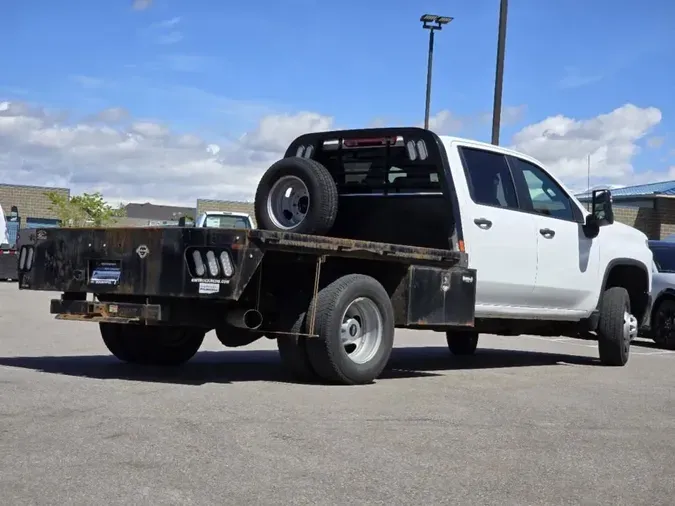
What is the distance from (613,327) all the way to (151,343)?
5.20 m

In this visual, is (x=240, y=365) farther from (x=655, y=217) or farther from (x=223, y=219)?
(x=655, y=217)

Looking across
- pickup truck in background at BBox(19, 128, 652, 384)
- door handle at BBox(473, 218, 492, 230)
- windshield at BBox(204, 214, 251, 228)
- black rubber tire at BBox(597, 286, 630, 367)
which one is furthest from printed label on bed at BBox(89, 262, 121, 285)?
windshield at BBox(204, 214, 251, 228)

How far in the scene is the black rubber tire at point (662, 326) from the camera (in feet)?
54.1

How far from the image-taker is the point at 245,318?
8453mm

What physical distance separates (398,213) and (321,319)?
2.25m

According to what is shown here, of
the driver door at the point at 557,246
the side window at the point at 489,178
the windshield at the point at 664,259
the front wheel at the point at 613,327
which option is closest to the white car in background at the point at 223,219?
the windshield at the point at 664,259

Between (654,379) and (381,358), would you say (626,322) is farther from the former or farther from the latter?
(381,358)

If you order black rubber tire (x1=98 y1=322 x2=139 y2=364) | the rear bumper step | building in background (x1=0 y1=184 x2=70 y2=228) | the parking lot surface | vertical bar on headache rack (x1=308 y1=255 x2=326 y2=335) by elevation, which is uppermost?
building in background (x1=0 y1=184 x2=70 y2=228)

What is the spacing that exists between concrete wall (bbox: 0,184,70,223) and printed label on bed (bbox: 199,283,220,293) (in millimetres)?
49506

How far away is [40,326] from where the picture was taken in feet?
50.5

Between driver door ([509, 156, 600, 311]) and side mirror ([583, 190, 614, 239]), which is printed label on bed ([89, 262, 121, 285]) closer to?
driver door ([509, 156, 600, 311])

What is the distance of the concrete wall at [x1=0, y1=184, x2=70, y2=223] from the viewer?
2197 inches

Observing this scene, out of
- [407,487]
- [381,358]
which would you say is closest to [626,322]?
[381,358]

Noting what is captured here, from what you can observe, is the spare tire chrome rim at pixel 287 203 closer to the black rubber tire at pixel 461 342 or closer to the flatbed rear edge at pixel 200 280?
the flatbed rear edge at pixel 200 280
